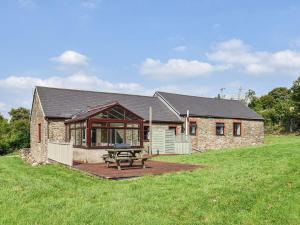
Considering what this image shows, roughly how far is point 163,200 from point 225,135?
1059 inches

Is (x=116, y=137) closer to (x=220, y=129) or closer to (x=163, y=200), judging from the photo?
(x=163, y=200)

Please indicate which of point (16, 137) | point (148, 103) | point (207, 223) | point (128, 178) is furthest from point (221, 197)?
point (16, 137)

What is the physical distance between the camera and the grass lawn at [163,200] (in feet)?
26.1

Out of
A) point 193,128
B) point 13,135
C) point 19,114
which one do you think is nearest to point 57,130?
point 193,128

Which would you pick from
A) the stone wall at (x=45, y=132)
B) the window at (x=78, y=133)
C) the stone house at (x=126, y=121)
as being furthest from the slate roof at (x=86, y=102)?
the window at (x=78, y=133)

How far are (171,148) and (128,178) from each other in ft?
51.7

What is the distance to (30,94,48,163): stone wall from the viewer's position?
2605 cm

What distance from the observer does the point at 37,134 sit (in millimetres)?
28750

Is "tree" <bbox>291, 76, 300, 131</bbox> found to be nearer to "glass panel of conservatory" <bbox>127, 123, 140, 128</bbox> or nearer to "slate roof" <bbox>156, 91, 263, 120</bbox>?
"slate roof" <bbox>156, 91, 263, 120</bbox>

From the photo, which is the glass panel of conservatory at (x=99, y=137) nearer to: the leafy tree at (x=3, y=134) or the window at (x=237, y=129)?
the window at (x=237, y=129)

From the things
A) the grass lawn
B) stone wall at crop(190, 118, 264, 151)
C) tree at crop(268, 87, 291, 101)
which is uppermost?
tree at crop(268, 87, 291, 101)

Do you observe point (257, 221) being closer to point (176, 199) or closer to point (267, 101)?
point (176, 199)

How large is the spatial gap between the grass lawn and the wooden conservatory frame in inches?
336

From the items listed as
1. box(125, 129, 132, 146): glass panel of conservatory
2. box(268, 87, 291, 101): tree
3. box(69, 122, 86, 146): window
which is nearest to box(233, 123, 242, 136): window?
box(125, 129, 132, 146): glass panel of conservatory
